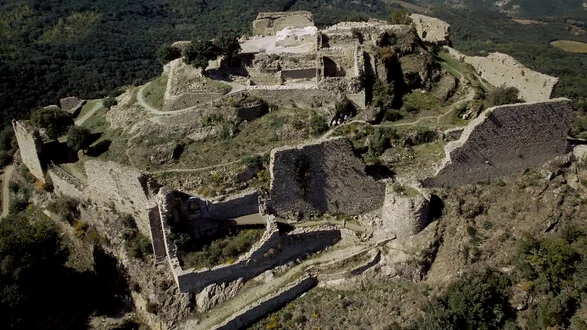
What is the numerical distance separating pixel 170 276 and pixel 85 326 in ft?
18.2

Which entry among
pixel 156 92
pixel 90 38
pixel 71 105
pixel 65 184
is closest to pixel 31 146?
pixel 65 184

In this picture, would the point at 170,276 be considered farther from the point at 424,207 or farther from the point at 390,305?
the point at 424,207

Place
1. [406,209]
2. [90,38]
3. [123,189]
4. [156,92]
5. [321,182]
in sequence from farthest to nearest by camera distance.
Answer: [90,38], [156,92], [123,189], [321,182], [406,209]

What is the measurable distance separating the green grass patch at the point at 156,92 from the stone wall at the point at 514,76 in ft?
72.9

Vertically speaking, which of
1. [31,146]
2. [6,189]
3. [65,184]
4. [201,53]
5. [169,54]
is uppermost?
[201,53]

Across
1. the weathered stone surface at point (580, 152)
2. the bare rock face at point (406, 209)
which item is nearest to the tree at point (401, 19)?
the weathered stone surface at point (580, 152)

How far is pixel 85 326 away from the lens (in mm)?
23328

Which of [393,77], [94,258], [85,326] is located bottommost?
[85,326]

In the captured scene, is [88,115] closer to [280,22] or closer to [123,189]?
[123,189]

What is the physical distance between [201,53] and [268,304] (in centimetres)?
1836

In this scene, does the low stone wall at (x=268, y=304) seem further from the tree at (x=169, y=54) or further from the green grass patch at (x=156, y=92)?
the tree at (x=169, y=54)

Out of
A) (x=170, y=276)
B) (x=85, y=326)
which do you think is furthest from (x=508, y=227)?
(x=85, y=326)

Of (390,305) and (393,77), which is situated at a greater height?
(393,77)

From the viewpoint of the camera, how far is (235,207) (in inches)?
902
